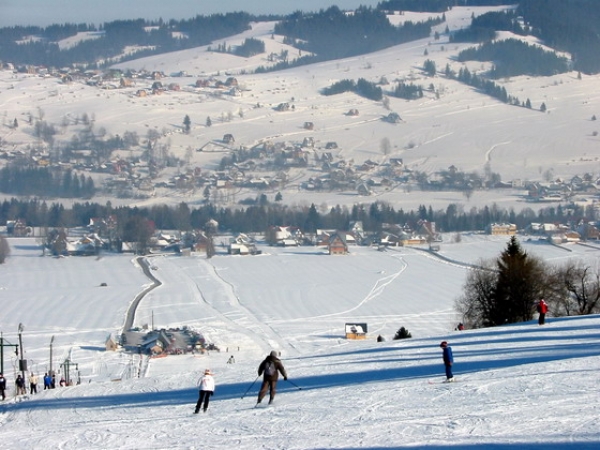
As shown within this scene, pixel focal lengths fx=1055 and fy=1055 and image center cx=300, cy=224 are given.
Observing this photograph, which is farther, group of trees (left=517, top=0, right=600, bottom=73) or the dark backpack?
group of trees (left=517, top=0, right=600, bottom=73)

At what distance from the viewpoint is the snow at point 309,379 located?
23.2 ft

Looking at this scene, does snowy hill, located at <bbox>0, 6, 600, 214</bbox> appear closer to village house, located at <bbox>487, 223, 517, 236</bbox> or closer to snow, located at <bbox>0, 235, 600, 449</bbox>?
village house, located at <bbox>487, 223, 517, 236</bbox>

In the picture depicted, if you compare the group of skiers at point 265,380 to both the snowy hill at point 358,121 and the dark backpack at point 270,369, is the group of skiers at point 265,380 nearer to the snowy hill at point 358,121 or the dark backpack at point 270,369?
the dark backpack at point 270,369

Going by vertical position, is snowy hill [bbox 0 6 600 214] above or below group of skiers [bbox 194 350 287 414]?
above

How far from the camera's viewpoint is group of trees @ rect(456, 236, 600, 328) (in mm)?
17562

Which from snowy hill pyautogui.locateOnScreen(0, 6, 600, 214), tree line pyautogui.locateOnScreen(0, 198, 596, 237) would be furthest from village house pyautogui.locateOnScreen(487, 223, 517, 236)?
snowy hill pyautogui.locateOnScreen(0, 6, 600, 214)

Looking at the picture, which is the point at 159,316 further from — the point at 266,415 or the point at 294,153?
the point at 294,153

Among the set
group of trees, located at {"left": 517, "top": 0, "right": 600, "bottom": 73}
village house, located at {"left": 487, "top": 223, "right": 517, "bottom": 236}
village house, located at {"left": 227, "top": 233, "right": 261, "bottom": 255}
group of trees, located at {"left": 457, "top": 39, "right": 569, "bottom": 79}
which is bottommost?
village house, located at {"left": 487, "top": 223, "right": 517, "bottom": 236}

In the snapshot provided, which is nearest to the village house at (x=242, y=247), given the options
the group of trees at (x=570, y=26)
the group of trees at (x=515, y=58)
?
the group of trees at (x=515, y=58)

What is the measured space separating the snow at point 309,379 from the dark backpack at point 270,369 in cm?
29

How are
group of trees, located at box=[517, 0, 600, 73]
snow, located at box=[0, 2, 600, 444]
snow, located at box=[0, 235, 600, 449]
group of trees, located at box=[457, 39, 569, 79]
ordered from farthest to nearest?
group of trees, located at box=[517, 0, 600, 73]
group of trees, located at box=[457, 39, 569, 79]
snow, located at box=[0, 2, 600, 444]
snow, located at box=[0, 235, 600, 449]

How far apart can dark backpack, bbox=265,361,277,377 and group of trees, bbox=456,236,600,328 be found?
9.17 m

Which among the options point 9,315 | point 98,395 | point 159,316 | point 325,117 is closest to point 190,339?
point 159,316

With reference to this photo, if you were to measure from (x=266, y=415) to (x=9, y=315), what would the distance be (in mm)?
18645
